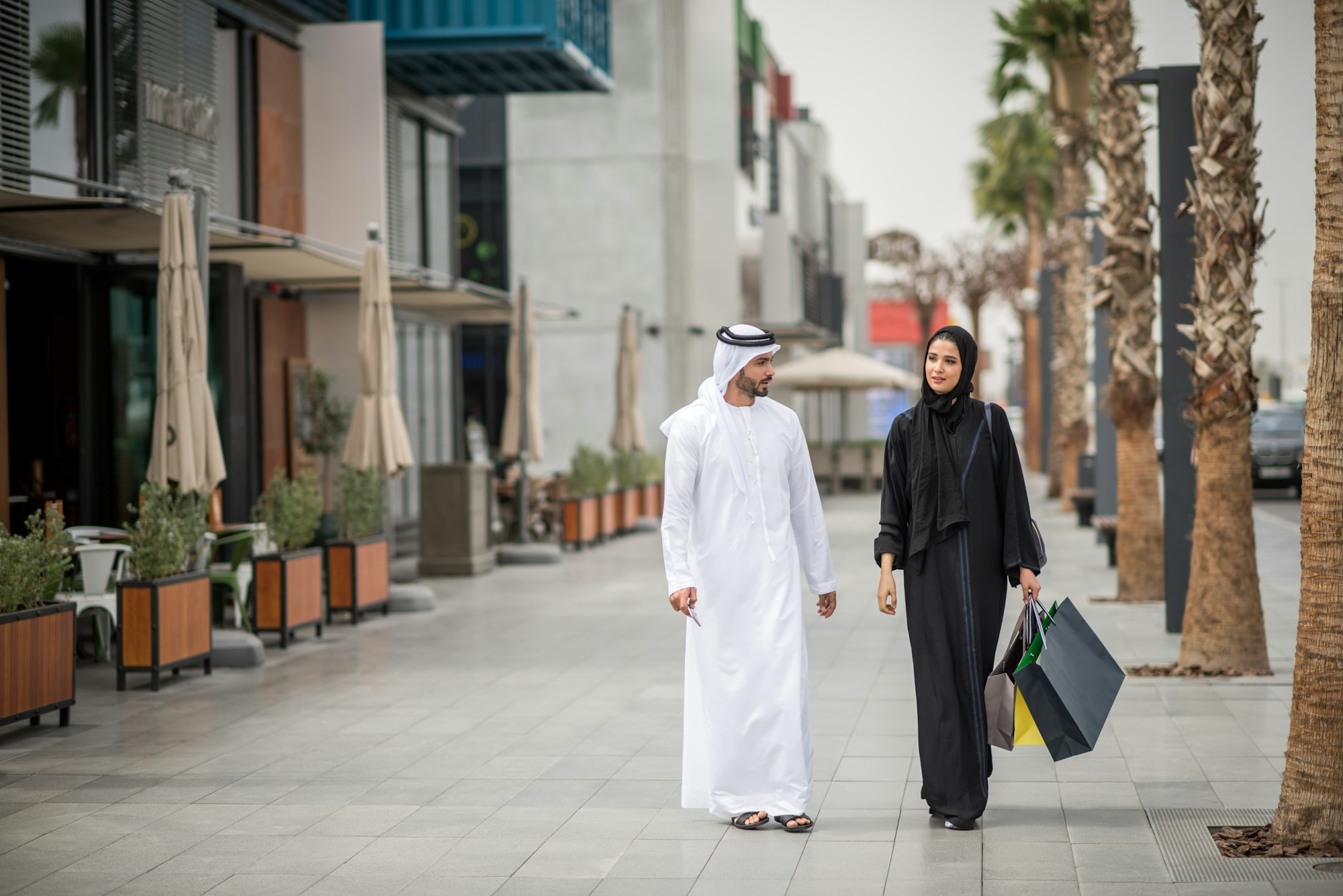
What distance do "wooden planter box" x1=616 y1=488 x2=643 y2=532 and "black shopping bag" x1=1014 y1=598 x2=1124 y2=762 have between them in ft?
54.2

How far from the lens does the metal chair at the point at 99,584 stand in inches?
408

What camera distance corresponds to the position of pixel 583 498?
20188 mm

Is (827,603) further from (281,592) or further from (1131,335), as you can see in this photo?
(1131,335)

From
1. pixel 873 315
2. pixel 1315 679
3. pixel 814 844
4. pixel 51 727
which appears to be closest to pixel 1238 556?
pixel 1315 679

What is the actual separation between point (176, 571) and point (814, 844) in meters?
5.60

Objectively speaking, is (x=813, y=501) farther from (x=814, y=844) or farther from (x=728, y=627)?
(x=814, y=844)

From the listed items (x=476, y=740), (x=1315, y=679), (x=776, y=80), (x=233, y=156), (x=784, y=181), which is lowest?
(x=476, y=740)

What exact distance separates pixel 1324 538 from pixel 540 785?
11.5 ft

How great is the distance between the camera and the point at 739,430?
20.2 ft

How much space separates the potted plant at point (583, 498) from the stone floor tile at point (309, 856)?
45.7ft

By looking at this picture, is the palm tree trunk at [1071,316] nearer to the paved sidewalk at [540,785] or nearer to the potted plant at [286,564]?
the paved sidewalk at [540,785]

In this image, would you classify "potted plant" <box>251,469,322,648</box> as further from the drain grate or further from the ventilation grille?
the drain grate

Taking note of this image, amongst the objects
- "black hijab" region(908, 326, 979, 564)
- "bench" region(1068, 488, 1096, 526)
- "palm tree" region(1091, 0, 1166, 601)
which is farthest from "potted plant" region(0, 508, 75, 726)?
"bench" region(1068, 488, 1096, 526)

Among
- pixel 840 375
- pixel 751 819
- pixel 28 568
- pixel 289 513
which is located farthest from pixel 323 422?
pixel 840 375
